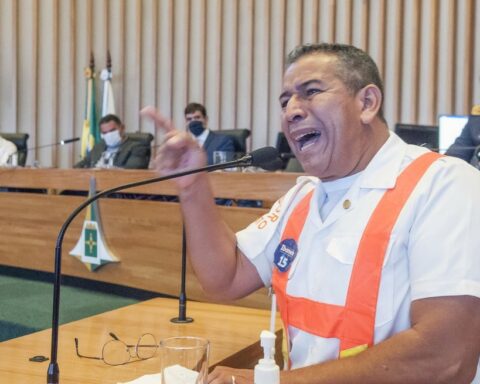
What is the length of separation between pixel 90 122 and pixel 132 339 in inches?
232


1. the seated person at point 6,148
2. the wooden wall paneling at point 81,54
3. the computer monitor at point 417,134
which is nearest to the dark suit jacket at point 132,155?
the seated person at point 6,148

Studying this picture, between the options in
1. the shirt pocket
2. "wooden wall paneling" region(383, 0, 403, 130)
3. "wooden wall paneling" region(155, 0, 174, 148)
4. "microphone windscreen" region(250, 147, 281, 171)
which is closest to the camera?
the shirt pocket

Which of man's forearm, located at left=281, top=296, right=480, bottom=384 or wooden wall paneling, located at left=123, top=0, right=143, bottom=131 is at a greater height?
wooden wall paneling, located at left=123, top=0, right=143, bottom=131

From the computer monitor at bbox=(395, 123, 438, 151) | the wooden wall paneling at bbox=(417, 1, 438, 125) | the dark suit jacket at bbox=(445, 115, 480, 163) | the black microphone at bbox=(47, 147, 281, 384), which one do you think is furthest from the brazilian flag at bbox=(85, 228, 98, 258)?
the wooden wall paneling at bbox=(417, 1, 438, 125)

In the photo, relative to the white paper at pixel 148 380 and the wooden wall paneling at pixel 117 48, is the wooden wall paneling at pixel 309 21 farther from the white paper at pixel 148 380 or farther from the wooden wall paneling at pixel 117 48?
the white paper at pixel 148 380

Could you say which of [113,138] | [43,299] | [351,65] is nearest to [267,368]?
[351,65]

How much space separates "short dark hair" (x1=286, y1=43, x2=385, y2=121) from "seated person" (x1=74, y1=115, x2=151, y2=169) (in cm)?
406

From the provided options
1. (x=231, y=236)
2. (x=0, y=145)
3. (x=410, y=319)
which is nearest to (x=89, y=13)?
(x=0, y=145)

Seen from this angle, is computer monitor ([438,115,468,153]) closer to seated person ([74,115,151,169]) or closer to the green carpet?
the green carpet

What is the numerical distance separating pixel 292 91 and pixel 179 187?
0.33 meters

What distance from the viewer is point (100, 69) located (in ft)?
25.4

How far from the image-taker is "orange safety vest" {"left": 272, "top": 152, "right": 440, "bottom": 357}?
1318mm

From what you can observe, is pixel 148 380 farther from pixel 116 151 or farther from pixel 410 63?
pixel 410 63

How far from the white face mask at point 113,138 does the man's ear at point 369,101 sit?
17.2 ft
